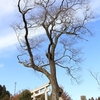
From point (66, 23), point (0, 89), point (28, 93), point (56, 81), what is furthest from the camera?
point (0, 89)

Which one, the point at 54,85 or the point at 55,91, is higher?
the point at 54,85

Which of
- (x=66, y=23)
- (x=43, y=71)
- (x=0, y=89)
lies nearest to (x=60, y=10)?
(x=66, y=23)

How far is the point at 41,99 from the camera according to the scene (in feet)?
51.2

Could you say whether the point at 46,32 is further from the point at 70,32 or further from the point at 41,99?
the point at 41,99

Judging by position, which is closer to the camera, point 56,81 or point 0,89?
point 56,81

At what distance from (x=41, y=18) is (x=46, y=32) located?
79 centimetres

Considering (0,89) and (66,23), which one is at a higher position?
(0,89)

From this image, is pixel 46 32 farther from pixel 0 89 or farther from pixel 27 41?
pixel 0 89

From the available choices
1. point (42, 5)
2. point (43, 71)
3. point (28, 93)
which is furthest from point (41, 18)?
point (28, 93)

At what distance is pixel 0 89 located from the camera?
1011 inches

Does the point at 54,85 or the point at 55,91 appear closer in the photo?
the point at 55,91

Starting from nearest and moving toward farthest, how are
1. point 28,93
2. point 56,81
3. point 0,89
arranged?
1. point 56,81
2. point 28,93
3. point 0,89

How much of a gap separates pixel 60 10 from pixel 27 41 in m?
2.39

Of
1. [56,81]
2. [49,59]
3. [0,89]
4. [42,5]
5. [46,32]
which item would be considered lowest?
[56,81]
